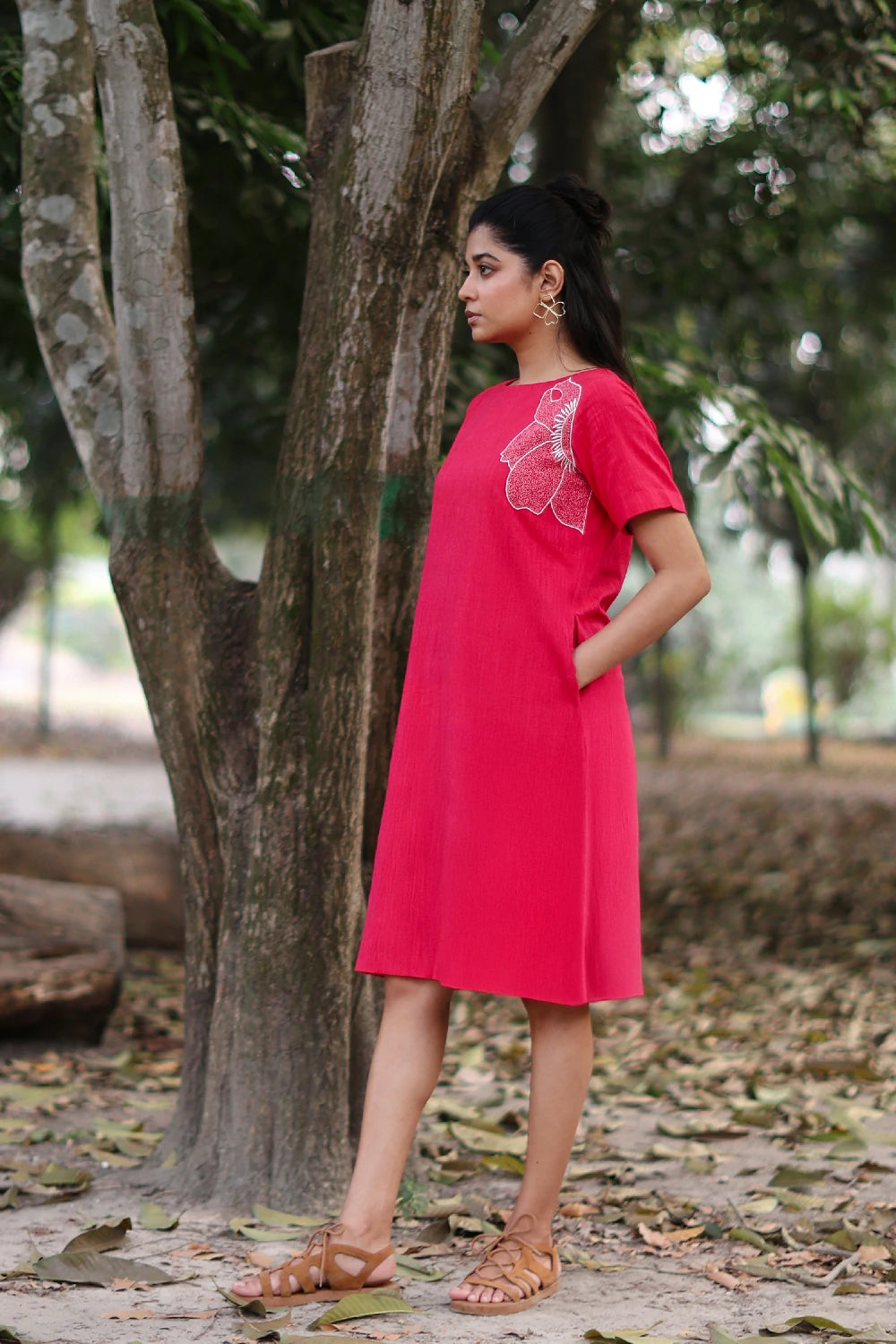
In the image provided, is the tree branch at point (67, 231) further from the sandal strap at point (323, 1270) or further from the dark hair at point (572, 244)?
→ the sandal strap at point (323, 1270)

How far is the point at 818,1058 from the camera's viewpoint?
4391 millimetres

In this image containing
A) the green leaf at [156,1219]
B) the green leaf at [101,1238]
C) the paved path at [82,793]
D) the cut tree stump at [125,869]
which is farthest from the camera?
the paved path at [82,793]

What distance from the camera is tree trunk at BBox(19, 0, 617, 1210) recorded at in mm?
2752

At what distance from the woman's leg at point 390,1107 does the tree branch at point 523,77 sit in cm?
171

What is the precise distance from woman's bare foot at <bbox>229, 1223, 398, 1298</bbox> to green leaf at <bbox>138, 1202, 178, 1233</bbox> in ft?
1.29

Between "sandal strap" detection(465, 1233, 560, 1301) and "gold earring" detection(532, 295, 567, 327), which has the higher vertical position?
"gold earring" detection(532, 295, 567, 327)

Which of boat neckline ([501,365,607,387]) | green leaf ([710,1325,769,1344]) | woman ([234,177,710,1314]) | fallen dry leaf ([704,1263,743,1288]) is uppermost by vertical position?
boat neckline ([501,365,607,387])

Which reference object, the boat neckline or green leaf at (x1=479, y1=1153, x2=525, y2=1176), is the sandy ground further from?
the boat neckline

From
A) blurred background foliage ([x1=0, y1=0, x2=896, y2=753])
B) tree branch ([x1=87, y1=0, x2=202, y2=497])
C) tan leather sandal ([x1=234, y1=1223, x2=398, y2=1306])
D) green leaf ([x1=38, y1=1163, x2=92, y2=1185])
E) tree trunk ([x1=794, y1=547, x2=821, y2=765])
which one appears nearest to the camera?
tan leather sandal ([x1=234, y1=1223, x2=398, y2=1306])

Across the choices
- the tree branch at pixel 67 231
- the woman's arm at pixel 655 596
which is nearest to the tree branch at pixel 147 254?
the tree branch at pixel 67 231

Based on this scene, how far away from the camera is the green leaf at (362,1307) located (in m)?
2.26

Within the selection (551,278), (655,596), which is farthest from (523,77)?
(655,596)

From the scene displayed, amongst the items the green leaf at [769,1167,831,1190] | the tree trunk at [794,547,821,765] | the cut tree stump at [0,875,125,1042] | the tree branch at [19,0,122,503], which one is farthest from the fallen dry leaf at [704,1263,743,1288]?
the tree trunk at [794,547,821,765]

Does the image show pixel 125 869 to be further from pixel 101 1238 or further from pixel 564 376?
pixel 564 376
